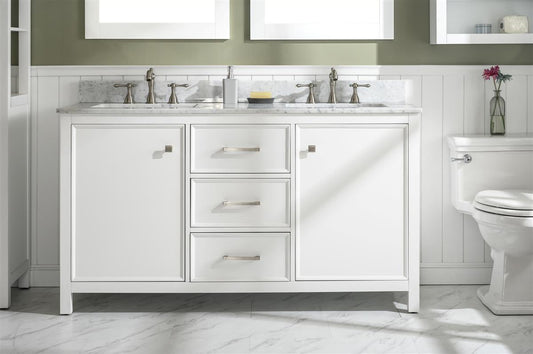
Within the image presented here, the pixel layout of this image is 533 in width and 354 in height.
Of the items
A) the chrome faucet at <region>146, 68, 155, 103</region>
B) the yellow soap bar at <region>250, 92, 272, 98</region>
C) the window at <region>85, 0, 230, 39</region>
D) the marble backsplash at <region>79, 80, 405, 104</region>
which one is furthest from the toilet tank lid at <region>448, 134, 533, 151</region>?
the chrome faucet at <region>146, 68, 155, 103</region>

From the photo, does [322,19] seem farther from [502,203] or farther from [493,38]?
[502,203]

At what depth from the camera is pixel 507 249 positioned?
127 inches

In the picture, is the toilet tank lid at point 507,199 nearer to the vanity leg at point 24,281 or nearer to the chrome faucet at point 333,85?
the chrome faucet at point 333,85

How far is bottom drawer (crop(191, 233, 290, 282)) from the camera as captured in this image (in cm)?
321

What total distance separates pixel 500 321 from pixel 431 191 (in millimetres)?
793

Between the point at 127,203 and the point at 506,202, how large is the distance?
1.52 metres

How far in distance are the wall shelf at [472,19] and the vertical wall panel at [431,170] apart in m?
0.22

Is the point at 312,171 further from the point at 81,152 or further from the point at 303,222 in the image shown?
the point at 81,152

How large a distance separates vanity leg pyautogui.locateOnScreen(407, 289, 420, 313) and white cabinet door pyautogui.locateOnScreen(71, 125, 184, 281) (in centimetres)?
95

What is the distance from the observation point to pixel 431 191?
377 cm

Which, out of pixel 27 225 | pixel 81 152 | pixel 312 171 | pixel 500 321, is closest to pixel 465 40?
pixel 312 171

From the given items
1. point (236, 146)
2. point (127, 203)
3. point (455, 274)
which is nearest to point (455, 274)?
point (455, 274)

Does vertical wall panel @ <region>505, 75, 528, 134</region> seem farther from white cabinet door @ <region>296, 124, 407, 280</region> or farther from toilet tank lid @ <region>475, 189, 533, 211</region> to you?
Result: white cabinet door @ <region>296, 124, 407, 280</region>

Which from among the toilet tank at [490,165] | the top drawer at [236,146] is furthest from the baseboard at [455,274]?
the top drawer at [236,146]
